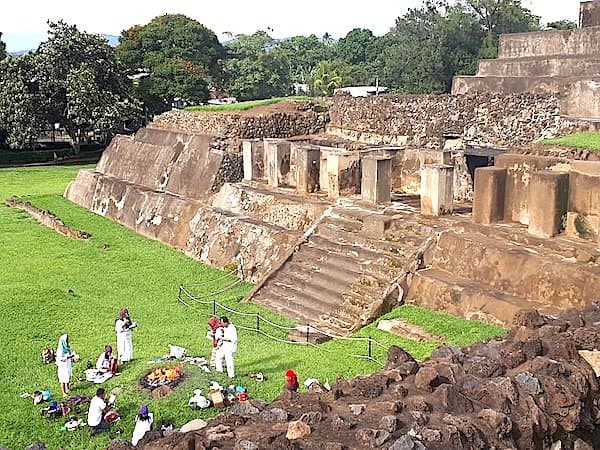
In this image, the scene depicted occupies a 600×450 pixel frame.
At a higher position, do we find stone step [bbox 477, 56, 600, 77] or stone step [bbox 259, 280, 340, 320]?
stone step [bbox 477, 56, 600, 77]

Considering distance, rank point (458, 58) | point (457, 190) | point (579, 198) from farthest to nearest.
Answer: point (458, 58)
point (457, 190)
point (579, 198)

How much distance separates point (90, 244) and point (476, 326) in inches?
348

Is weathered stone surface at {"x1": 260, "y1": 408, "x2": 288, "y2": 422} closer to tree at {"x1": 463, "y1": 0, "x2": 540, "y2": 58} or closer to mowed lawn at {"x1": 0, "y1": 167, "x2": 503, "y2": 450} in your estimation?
mowed lawn at {"x1": 0, "y1": 167, "x2": 503, "y2": 450}

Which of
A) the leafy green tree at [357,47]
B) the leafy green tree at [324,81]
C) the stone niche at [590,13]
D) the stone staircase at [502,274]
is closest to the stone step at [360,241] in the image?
the stone staircase at [502,274]

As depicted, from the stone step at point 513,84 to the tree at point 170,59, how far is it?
56.4 ft

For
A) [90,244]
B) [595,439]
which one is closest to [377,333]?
[595,439]

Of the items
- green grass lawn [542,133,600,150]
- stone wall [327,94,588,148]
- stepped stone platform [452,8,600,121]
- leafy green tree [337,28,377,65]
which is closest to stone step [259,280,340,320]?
green grass lawn [542,133,600,150]

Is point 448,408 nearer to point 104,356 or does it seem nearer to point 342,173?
point 104,356

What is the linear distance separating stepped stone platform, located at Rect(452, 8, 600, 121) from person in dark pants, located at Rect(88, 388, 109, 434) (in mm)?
9956

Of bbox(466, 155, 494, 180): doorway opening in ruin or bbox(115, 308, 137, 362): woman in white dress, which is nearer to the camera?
bbox(115, 308, 137, 362): woman in white dress

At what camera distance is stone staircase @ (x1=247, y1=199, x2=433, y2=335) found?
10.0m

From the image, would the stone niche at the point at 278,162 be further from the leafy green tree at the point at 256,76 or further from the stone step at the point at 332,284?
the leafy green tree at the point at 256,76

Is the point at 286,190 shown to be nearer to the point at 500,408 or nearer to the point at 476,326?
the point at 476,326

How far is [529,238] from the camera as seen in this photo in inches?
388
